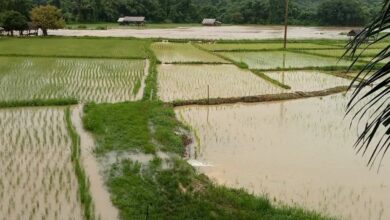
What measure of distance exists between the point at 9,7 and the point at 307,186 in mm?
38673

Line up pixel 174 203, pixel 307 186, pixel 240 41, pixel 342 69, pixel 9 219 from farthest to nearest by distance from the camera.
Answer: pixel 240 41, pixel 342 69, pixel 307 186, pixel 174 203, pixel 9 219

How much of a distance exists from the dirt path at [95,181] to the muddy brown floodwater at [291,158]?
1.70 m

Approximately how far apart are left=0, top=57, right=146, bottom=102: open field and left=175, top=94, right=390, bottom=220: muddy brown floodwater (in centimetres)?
290

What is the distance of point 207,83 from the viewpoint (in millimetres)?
15203

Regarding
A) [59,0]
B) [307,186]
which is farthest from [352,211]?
[59,0]

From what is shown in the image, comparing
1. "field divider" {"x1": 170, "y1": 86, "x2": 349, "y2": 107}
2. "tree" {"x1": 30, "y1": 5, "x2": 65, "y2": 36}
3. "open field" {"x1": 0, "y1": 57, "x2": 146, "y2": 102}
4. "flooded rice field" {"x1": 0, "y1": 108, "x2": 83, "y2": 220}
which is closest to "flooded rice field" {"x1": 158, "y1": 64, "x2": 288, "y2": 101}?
"field divider" {"x1": 170, "y1": 86, "x2": 349, "y2": 107}

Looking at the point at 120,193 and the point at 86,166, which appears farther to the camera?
the point at 86,166

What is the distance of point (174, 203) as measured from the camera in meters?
5.51

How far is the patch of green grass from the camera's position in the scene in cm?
523

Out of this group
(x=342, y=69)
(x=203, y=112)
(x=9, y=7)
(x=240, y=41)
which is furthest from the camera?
(x=9, y=7)

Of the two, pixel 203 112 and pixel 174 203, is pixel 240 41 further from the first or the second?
pixel 174 203

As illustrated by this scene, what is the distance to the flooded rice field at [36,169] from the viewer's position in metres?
5.45

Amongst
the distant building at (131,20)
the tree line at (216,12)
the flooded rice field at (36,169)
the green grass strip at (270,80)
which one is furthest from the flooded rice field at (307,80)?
the tree line at (216,12)

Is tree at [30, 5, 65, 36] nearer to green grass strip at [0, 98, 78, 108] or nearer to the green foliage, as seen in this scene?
green grass strip at [0, 98, 78, 108]
